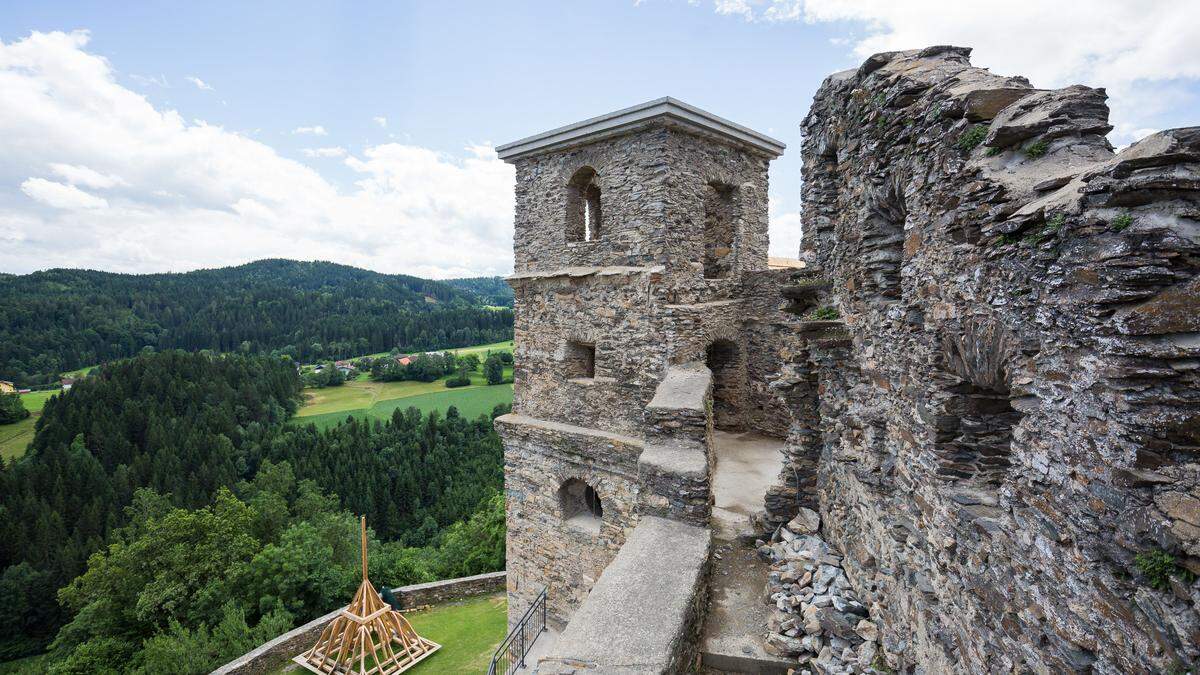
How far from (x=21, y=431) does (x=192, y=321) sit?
3684cm

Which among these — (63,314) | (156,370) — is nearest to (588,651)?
(156,370)

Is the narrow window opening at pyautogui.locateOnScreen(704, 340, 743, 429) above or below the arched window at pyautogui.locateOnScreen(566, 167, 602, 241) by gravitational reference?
below

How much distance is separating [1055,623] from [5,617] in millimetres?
49436

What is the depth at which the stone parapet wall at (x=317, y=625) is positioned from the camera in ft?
49.3

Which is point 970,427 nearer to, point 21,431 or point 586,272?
point 586,272

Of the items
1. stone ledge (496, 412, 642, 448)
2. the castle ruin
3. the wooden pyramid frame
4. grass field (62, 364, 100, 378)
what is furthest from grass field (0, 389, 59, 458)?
the castle ruin

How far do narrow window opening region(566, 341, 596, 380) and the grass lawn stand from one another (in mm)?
9592

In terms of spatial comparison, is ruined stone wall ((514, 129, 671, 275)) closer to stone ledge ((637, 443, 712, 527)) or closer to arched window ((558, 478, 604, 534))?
stone ledge ((637, 443, 712, 527))

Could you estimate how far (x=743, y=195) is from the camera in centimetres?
1024

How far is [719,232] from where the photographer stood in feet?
34.6

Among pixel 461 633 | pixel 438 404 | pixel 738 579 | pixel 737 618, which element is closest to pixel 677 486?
pixel 738 579

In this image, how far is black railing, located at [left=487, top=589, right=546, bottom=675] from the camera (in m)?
9.96

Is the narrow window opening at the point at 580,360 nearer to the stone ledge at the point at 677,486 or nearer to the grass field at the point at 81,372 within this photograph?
the stone ledge at the point at 677,486

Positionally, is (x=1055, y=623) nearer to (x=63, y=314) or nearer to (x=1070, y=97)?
(x=1070, y=97)
